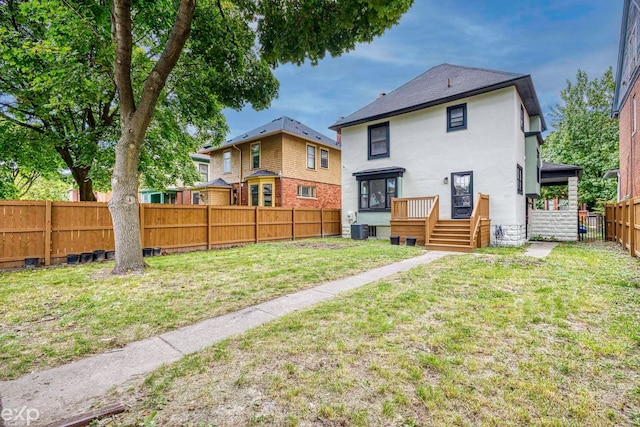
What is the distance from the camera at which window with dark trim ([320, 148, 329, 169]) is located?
2012cm

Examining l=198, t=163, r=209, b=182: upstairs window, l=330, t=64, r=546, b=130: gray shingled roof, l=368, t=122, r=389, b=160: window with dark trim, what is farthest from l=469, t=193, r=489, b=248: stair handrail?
l=198, t=163, r=209, b=182: upstairs window

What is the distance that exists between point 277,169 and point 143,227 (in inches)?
368

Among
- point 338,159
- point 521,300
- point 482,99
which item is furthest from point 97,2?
point 338,159

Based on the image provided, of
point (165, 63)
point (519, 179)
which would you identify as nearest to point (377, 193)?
point (519, 179)

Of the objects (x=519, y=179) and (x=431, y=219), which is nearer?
(x=431, y=219)

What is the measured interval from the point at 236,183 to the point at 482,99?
49.4ft

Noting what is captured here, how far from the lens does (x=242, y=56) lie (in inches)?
358

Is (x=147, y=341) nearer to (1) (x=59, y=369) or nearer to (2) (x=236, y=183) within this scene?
(1) (x=59, y=369)

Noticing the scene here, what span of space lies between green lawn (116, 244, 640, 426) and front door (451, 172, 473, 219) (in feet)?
25.4

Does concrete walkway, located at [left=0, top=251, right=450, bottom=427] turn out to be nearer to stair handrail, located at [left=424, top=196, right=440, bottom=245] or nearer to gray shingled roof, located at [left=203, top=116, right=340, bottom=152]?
stair handrail, located at [left=424, top=196, right=440, bottom=245]

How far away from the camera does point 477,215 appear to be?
1038 centimetres

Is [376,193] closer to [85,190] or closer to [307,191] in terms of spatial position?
[307,191]

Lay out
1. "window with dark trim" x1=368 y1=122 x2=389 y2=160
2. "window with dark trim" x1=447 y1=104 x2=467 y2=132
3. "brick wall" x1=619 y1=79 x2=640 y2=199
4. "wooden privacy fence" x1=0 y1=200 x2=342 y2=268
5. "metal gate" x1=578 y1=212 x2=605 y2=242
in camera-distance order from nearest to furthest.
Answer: "wooden privacy fence" x1=0 y1=200 x2=342 y2=268 → "window with dark trim" x1=447 y1=104 x2=467 y2=132 → "brick wall" x1=619 y1=79 x2=640 y2=199 → "metal gate" x1=578 y1=212 x2=605 y2=242 → "window with dark trim" x1=368 y1=122 x2=389 y2=160

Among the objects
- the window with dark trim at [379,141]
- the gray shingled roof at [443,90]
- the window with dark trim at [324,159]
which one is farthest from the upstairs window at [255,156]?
the window with dark trim at [379,141]
